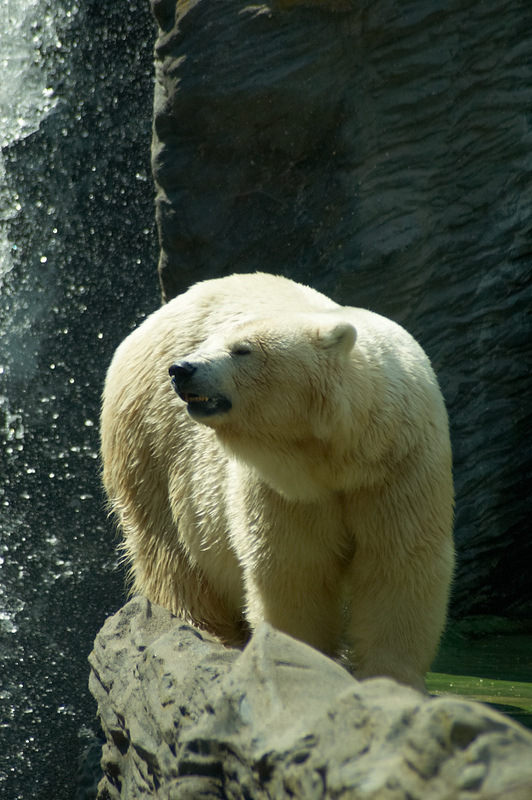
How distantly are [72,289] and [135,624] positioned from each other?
518cm

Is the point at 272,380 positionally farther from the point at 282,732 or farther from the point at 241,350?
the point at 282,732

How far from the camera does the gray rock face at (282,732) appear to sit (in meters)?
1.28

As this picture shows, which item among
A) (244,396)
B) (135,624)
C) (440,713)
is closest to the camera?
(440,713)

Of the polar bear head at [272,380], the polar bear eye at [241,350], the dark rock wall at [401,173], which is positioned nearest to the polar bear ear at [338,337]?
the polar bear head at [272,380]

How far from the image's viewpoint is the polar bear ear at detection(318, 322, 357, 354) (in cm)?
278

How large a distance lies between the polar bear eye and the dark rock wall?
243 cm

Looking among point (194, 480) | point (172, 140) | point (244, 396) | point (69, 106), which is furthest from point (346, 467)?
point (69, 106)

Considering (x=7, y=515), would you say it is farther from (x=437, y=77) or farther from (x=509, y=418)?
(x=437, y=77)

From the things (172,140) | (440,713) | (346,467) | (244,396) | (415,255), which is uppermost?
(172,140)

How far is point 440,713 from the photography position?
4.44 ft

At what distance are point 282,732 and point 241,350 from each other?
1.47 meters

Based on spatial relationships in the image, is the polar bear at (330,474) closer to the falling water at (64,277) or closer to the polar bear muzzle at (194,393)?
the polar bear muzzle at (194,393)

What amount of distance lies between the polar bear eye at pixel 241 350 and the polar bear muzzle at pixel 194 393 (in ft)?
0.53

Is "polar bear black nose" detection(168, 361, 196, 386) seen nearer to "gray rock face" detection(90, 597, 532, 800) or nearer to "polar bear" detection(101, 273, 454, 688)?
"polar bear" detection(101, 273, 454, 688)
